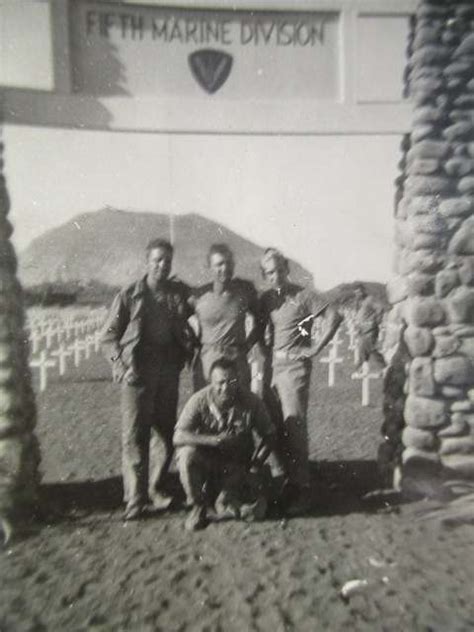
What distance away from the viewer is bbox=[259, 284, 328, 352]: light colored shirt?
3.13 m

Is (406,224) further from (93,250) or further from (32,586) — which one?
(32,586)

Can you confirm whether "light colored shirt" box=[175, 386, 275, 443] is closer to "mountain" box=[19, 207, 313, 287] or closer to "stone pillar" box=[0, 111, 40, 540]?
"mountain" box=[19, 207, 313, 287]

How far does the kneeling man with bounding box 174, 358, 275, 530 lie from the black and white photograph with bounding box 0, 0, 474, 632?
0.01 m

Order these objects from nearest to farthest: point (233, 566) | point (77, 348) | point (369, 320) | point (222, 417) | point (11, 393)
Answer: point (233, 566)
point (11, 393)
point (222, 417)
point (369, 320)
point (77, 348)

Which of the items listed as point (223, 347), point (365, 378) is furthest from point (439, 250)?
point (365, 378)

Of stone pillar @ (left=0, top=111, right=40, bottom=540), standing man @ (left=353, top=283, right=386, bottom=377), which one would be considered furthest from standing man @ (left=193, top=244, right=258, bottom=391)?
stone pillar @ (left=0, top=111, right=40, bottom=540)

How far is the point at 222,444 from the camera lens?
115 inches

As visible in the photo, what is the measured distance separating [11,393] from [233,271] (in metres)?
1.43

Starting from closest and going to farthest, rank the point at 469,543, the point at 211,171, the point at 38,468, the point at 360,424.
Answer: the point at 469,543 < the point at 211,171 < the point at 38,468 < the point at 360,424

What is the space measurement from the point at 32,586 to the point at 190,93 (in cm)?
269

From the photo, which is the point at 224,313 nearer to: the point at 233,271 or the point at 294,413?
the point at 233,271

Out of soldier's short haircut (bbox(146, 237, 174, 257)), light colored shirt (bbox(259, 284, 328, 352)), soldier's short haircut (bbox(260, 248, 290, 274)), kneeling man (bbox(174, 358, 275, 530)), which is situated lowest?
kneeling man (bbox(174, 358, 275, 530))

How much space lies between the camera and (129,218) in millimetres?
3172

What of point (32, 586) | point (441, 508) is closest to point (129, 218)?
point (32, 586)
